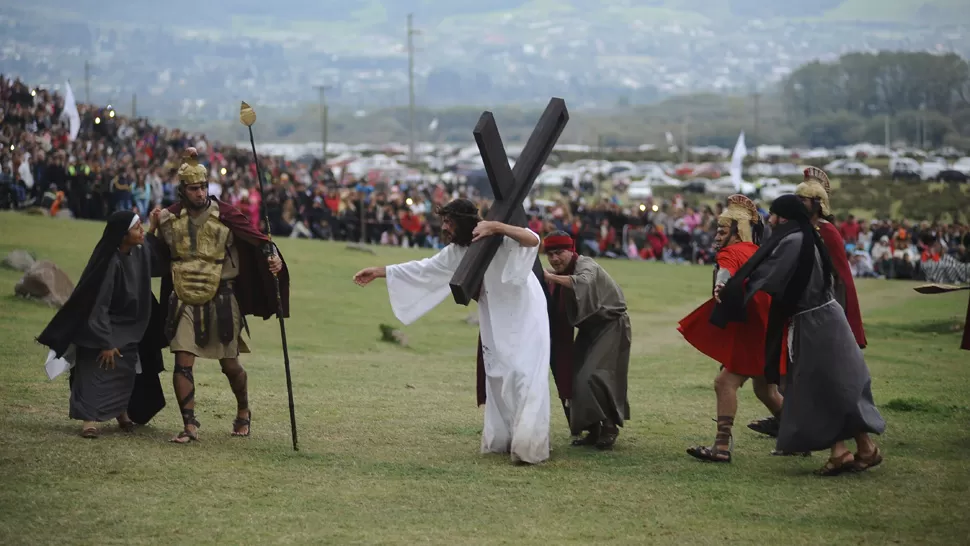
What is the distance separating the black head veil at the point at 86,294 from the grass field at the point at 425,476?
2.28 feet

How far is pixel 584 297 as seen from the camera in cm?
963

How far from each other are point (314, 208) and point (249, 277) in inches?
906

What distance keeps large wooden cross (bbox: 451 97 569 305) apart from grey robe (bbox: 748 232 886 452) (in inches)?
68.1

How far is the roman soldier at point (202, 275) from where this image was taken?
952cm

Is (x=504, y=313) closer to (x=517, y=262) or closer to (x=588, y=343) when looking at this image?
(x=517, y=262)

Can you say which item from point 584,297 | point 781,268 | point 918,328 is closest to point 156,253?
point 584,297

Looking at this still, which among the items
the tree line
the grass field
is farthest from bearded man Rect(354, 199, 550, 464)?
the tree line

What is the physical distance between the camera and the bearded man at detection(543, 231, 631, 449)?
31.6 ft

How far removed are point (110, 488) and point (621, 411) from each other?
12.4 feet

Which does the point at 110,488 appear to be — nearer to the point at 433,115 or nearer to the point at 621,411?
the point at 621,411

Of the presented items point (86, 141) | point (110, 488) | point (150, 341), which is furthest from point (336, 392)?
point (86, 141)

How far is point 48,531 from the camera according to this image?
695cm

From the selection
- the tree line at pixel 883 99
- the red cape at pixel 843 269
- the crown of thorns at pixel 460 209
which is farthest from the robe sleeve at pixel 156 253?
the tree line at pixel 883 99

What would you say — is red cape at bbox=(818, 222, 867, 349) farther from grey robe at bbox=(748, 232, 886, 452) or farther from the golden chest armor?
the golden chest armor
